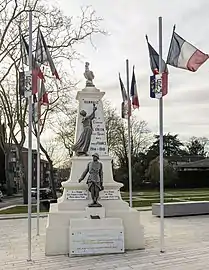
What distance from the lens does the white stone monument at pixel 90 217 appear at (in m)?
7.84

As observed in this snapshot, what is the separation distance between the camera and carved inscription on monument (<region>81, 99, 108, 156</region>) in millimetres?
9562

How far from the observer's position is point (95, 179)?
28.0 ft

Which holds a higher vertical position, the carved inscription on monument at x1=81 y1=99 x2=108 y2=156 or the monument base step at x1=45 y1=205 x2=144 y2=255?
the carved inscription on monument at x1=81 y1=99 x2=108 y2=156

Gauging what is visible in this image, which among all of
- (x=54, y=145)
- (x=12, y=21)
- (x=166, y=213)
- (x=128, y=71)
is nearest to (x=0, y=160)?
(x=54, y=145)

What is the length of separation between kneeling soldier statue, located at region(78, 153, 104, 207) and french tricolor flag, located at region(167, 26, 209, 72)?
2.69m

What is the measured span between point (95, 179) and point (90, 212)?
730 millimetres

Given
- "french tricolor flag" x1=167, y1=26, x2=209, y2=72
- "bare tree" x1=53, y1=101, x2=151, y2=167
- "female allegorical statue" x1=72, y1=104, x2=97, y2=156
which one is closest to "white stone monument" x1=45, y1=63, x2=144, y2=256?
"female allegorical statue" x1=72, y1=104, x2=97, y2=156

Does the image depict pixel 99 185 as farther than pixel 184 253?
Yes

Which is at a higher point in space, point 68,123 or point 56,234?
point 68,123

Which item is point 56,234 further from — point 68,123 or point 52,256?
point 68,123

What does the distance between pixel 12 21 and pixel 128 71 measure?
1230 cm

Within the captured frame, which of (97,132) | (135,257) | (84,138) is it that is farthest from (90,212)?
(97,132)

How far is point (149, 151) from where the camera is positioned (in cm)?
4622

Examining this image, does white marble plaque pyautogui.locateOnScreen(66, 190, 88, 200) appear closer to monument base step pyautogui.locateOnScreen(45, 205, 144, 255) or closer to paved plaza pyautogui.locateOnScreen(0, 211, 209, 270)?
monument base step pyautogui.locateOnScreen(45, 205, 144, 255)
